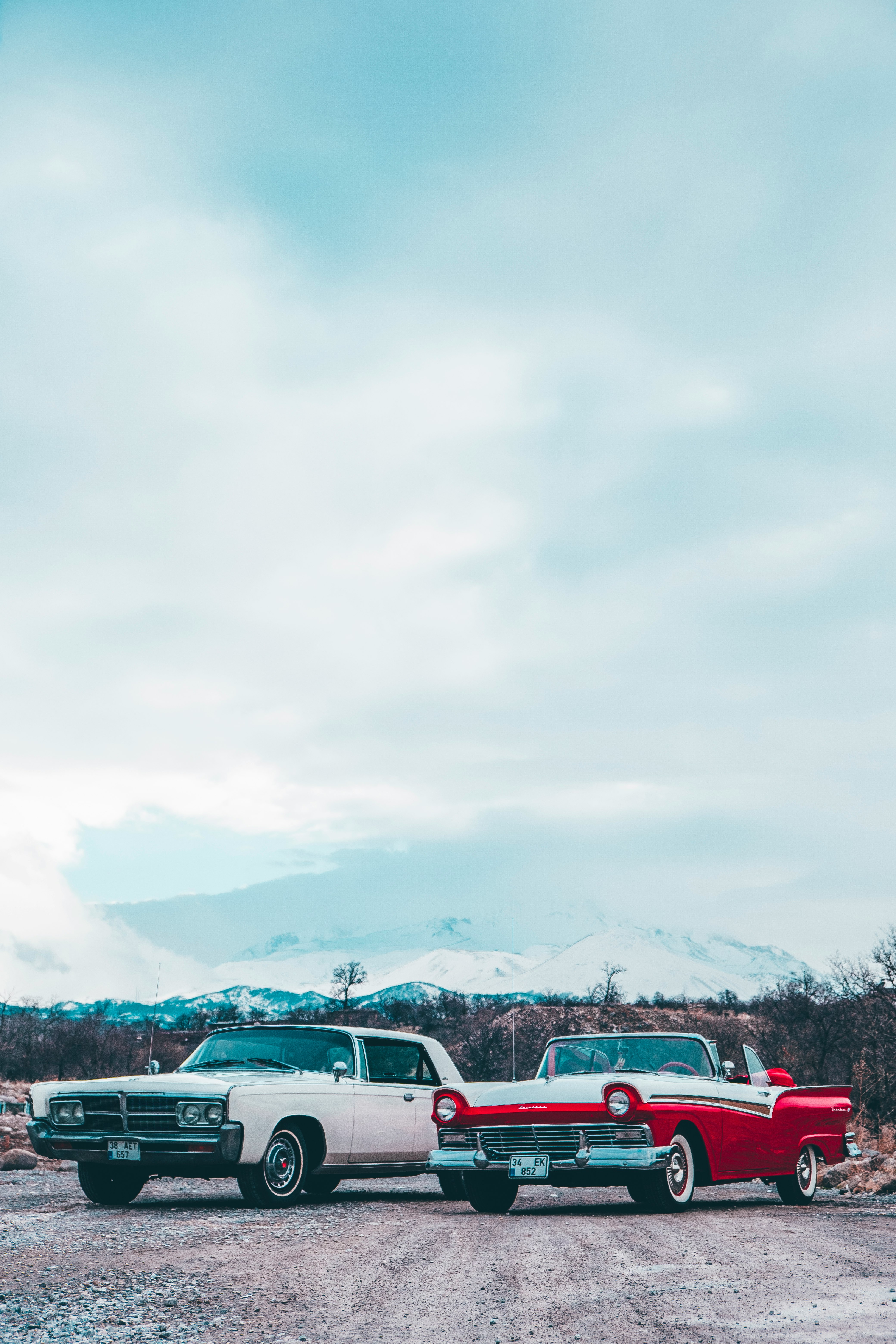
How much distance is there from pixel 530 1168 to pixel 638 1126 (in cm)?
96

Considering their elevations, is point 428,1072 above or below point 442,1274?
above

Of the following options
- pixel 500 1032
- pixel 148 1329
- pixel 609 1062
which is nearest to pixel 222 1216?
pixel 609 1062

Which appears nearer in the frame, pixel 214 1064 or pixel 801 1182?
pixel 214 1064

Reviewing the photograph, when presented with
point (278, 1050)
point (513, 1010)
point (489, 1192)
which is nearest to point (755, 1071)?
point (489, 1192)

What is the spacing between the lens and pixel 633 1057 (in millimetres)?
11102

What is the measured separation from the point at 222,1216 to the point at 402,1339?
5069 mm

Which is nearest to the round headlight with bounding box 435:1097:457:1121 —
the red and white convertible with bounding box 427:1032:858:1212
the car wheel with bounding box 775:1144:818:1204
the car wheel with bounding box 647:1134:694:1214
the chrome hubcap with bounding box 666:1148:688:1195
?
the red and white convertible with bounding box 427:1032:858:1212

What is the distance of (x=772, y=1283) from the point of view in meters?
6.62

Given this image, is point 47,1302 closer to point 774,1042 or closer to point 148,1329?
point 148,1329

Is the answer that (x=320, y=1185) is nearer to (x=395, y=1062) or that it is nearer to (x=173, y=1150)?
(x=395, y=1062)

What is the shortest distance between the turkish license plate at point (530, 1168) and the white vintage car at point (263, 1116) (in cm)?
140

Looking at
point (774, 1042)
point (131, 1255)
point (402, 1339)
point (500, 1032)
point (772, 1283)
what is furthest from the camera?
point (500, 1032)

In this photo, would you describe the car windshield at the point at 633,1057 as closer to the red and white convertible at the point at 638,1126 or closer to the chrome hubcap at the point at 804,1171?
the red and white convertible at the point at 638,1126

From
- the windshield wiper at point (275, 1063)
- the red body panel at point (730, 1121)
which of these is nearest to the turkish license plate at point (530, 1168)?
the red body panel at point (730, 1121)
